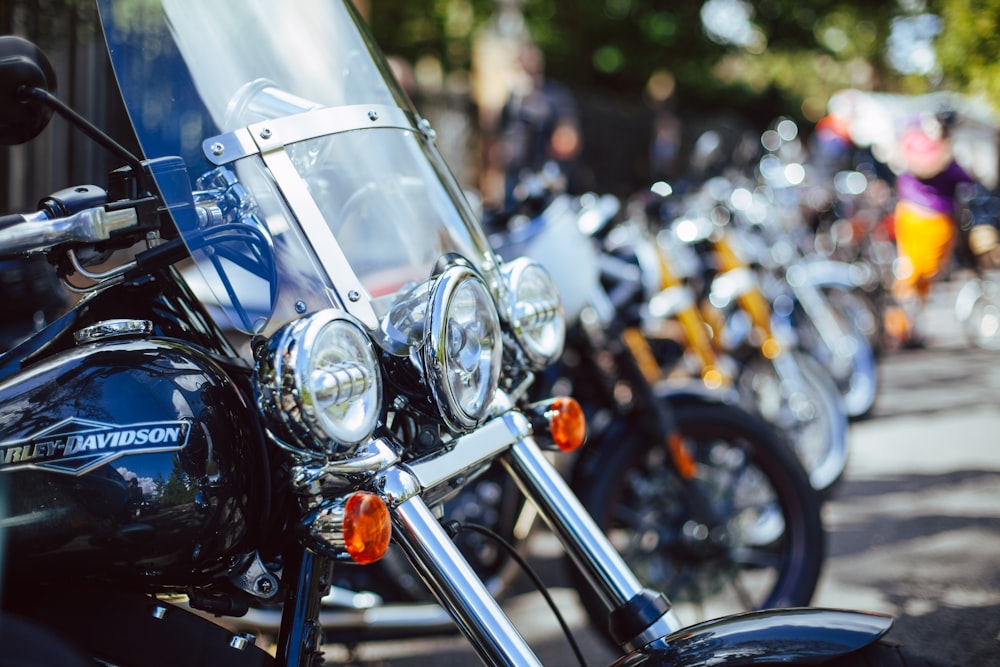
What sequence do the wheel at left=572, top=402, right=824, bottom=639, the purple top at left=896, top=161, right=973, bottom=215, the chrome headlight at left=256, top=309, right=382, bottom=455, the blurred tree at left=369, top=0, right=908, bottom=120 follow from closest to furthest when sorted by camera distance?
the chrome headlight at left=256, top=309, right=382, bottom=455 → the wheel at left=572, top=402, right=824, bottom=639 → the purple top at left=896, top=161, right=973, bottom=215 → the blurred tree at left=369, top=0, right=908, bottom=120

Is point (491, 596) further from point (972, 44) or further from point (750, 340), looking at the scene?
point (972, 44)

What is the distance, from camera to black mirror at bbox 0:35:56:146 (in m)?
1.38

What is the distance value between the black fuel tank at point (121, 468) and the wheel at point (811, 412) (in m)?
3.31

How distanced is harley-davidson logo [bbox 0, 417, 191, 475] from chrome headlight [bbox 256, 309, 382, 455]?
0.53 ft

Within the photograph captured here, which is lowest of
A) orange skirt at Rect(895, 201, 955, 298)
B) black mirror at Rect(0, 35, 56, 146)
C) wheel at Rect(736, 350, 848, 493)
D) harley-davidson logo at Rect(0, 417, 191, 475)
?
harley-davidson logo at Rect(0, 417, 191, 475)

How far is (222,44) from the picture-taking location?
5.20 ft

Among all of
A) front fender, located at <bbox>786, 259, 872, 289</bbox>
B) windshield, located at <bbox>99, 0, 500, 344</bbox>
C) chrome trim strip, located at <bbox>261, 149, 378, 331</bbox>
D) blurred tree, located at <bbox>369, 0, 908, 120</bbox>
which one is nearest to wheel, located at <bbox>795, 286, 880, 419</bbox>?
front fender, located at <bbox>786, 259, 872, 289</bbox>

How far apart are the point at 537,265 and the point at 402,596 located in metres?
1.41

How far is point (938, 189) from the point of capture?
27.6 feet

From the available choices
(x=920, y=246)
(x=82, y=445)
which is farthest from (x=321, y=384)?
(x=920, y=246)

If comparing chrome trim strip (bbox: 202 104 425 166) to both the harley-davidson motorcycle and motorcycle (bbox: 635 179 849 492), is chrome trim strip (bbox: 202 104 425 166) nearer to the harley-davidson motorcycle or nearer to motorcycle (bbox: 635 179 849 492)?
the harley-davidson motorcycle

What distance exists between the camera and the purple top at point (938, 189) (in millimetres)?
8359

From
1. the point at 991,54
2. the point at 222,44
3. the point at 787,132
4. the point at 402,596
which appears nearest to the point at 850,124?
the point at 787,132

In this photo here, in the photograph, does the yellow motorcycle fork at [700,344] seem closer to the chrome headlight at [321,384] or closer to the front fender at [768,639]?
the front fender at [768,639]
